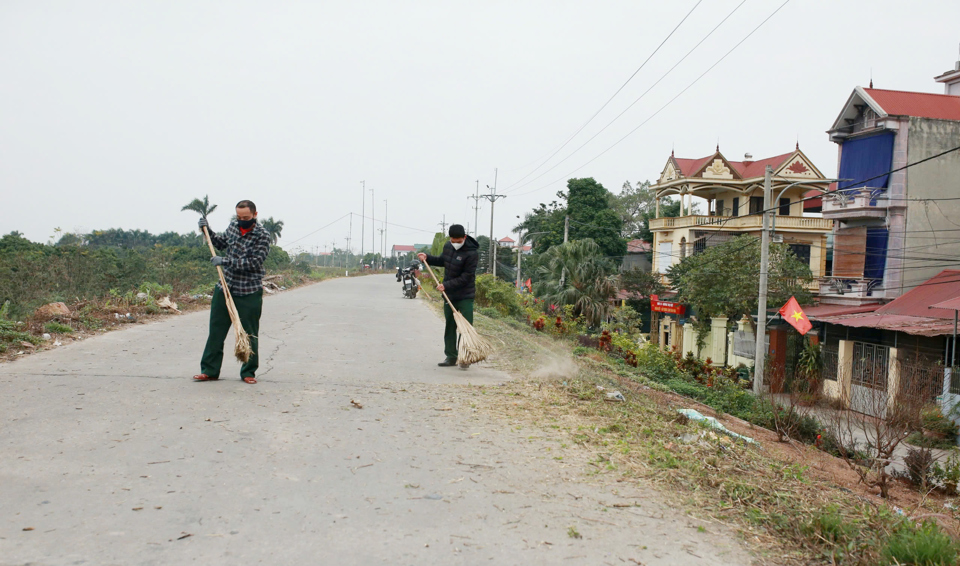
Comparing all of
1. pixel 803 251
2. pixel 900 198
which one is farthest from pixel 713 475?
pixel 803 251

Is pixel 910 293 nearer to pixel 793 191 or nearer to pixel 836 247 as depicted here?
pixel 836 247

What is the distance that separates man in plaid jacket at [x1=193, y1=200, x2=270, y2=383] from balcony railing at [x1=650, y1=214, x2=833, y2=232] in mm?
33976

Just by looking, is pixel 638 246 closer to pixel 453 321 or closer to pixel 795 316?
pixel 795 316

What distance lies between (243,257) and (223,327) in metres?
0.72

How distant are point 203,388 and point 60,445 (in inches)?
76.0

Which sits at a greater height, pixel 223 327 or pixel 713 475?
pixel 223 327

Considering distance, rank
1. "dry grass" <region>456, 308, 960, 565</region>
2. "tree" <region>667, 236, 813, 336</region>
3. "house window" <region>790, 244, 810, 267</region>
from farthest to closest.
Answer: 1. "house window" <region>790, 244, 810, 267</region>
2. "tree" <region>667, 236, 813, 336</region>
3. "dry grass" <region>456, 308, 960, 565</region>

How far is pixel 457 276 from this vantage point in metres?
8.58

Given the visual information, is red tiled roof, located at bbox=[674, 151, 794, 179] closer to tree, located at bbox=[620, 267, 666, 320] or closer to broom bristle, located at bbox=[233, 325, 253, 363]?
tree, located at bbox=[620, 267, 666, 320]

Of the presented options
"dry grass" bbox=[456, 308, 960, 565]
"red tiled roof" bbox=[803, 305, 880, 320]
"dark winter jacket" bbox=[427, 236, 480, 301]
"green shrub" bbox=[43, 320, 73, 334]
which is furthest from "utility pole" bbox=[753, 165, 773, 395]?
"green shrub" bbox=[43, 320, 73, 334]

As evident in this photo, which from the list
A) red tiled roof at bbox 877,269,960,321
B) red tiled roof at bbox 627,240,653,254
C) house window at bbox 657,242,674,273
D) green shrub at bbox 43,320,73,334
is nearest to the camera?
green shrub at bbox 43,320,73,334

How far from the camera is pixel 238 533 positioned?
3131mm

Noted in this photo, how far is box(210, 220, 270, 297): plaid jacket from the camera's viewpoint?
22.0 ft

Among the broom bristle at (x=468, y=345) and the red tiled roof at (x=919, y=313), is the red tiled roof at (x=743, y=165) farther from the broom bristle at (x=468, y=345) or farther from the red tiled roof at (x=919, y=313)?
the broom bristle at (x=468, y=345)
